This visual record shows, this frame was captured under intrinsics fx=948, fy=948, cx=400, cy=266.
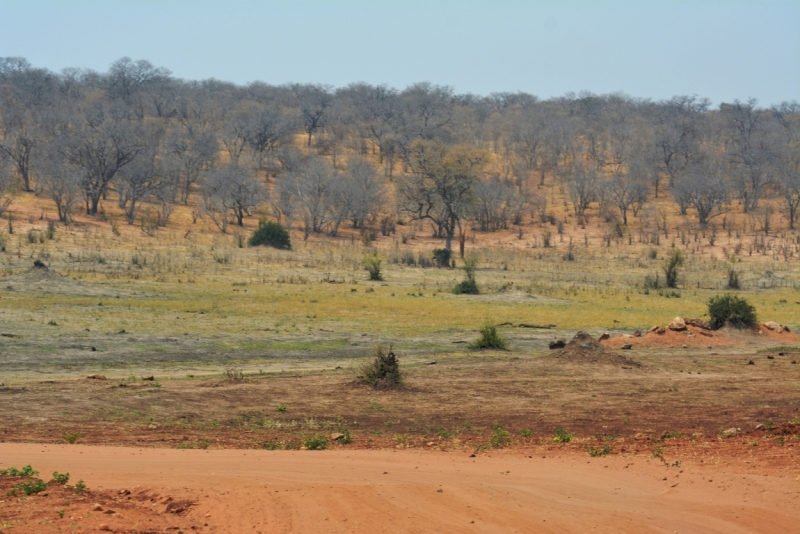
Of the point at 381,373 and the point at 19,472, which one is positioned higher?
the point at 19,472

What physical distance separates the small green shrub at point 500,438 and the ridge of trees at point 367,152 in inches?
1765

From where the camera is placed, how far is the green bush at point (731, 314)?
2805 cm

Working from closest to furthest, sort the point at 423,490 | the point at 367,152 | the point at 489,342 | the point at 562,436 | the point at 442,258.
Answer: the point at 423,490
the point at 562,436
the point at 489,342
the point at 442,258
the point at 367,152

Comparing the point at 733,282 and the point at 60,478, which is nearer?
the point at 60,478

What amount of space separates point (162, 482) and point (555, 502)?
13.0 feet

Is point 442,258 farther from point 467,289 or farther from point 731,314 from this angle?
point 731,314

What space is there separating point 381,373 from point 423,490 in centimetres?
765

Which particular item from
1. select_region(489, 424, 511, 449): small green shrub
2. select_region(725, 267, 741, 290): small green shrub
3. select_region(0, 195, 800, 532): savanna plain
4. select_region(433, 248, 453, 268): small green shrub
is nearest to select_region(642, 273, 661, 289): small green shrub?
select_region(725, 267, 741, 290): small green shrub

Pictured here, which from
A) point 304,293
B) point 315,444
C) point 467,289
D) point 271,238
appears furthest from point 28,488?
point 271,238

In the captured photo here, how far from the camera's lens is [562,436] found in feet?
42.4

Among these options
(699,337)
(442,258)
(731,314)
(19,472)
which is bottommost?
(699,337)

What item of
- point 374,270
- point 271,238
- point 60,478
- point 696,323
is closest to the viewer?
point 60,478

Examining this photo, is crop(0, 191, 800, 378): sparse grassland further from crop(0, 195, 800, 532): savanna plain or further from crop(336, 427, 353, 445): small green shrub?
crop(336, 427, 353, 445): small green shrub

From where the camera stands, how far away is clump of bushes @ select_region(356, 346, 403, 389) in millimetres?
17109
